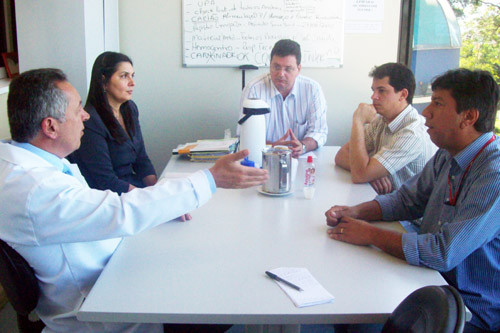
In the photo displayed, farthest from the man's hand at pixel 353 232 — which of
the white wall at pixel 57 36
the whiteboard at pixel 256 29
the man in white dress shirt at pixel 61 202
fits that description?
the whiteboard at pixel 256 29

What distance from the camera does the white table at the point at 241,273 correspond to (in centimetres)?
110

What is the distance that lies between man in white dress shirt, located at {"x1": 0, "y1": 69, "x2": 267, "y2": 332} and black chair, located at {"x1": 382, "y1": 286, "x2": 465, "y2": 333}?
0.62 meters

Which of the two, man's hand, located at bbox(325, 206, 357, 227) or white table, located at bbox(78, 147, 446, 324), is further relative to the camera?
man's hand, located at bbox(325, 206, 357, 227)

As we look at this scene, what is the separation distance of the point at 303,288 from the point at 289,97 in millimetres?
2068

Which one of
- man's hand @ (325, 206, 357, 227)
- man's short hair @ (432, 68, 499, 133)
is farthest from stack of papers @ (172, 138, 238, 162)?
man's short hair @ (432, 68, 499, 133)

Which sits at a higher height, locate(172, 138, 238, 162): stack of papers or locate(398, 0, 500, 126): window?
locate(398, 0, 500, 126): window

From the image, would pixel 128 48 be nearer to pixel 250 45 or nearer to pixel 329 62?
pixel 250 45

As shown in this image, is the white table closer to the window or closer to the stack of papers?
the stack of papers

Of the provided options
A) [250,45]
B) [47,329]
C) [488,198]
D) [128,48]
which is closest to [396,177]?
[488,198]

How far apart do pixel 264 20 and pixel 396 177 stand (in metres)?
1.92

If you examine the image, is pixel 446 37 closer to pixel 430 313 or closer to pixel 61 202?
pixel 430 313

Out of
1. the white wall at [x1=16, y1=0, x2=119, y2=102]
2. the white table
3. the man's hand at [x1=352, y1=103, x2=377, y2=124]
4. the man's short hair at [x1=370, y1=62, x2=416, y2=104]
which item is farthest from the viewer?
the white wall at [x1=16, y1=0, x2=119, y2=102]

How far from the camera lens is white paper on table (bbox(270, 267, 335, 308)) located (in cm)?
114

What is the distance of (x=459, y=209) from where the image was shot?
137cm
